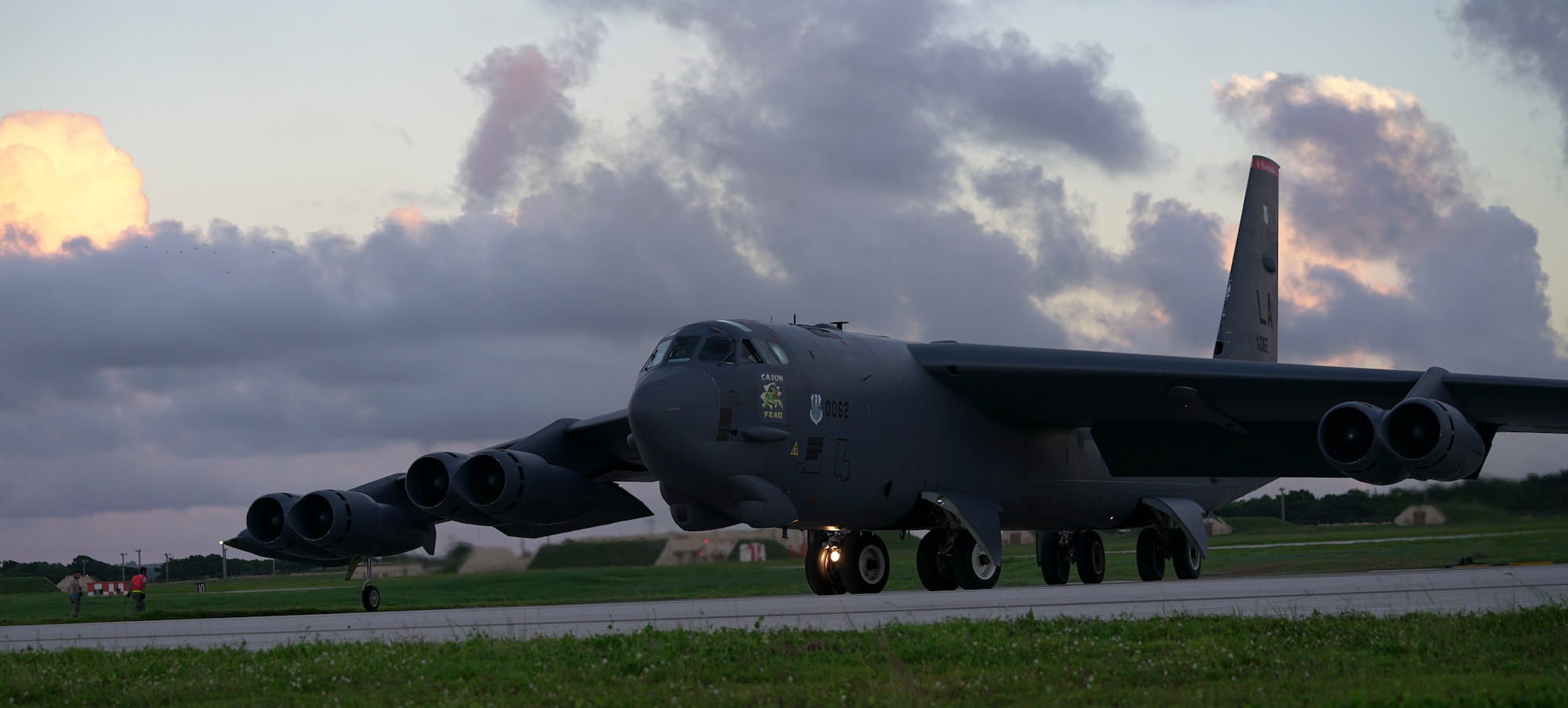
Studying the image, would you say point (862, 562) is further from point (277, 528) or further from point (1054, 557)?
point (277, 528)

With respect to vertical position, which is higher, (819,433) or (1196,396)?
(1196,396)

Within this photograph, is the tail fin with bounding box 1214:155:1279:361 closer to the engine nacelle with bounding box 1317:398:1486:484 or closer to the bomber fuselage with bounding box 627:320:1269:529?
the bomber fuselage with bounding box 627:320:1269:529

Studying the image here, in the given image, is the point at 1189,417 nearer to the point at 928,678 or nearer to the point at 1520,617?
the point at 1520,617

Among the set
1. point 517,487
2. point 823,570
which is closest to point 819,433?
point 823,570

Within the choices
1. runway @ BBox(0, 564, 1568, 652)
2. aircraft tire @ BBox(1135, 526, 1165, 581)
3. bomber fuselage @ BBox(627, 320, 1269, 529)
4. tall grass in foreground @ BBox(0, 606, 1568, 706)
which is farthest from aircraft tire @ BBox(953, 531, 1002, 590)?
tall grass in foreground @ BBox(0, 606, 1568, 706)

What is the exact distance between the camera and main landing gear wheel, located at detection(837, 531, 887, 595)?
1989cm

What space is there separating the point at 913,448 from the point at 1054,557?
285 inches

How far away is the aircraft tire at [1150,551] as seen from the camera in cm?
2522

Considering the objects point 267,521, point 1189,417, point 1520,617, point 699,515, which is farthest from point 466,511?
point 1520,617

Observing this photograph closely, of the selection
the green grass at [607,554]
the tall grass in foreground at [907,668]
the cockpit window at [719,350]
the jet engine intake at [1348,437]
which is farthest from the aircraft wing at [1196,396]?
the tall grass in foreground at [907,668]

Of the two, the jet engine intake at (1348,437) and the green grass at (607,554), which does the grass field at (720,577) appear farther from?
the jet engine intake at (1348,437)

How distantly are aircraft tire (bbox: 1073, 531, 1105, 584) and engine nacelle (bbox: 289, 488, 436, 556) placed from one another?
39.3 feet

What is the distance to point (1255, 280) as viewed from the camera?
92.4 feet

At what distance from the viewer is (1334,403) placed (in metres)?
20.0
